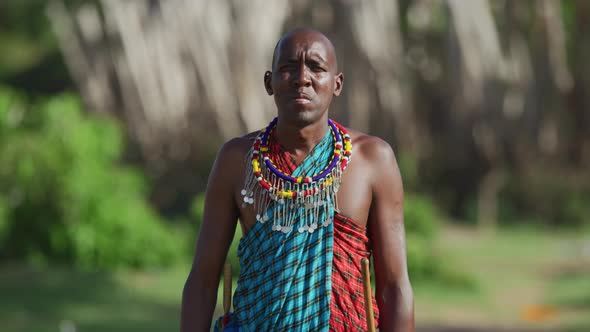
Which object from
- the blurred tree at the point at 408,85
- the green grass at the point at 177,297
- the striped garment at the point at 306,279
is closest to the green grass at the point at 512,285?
the green grass at the point at 177,297

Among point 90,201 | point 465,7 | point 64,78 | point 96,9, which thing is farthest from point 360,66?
point 64,78

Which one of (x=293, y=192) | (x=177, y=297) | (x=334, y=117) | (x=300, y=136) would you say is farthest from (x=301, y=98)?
(x=334, y=117)

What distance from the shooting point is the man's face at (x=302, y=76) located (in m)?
2.46

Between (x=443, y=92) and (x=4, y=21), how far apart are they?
12570 mm

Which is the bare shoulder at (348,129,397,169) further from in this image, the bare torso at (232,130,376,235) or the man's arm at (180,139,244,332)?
the man's arm at (180,139,244,332)

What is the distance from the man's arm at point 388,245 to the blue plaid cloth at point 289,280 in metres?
0.13

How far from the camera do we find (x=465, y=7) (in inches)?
500

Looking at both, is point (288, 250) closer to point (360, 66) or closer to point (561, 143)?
point (360, 66)

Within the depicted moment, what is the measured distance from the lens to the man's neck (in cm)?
255

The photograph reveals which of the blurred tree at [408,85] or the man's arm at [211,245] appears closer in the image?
the man's arm at [211,245]

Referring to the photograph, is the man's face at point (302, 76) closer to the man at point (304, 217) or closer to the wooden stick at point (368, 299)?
the man at point (304, 217)

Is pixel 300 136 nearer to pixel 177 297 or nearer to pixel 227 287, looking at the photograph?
pixel 227 287

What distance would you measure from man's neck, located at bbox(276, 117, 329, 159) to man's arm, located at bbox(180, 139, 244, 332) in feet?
0.41

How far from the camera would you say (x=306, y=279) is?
2455 millimetres
